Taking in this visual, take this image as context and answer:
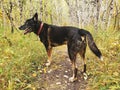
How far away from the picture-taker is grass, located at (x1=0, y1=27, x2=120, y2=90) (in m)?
5.22

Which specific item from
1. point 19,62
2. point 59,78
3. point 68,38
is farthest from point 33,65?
point 68,38

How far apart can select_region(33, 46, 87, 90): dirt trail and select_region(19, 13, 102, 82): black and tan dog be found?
20cm

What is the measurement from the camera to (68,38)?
20.9ft

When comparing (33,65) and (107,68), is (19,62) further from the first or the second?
(107,68)

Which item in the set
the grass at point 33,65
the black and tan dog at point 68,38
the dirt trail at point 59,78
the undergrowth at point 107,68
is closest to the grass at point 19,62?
the grass at point 33,65

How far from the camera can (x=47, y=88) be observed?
580 cm

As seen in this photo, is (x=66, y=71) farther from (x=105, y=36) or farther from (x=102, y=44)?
(x=105, y=36)

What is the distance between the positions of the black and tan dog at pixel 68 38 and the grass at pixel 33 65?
0.40 m

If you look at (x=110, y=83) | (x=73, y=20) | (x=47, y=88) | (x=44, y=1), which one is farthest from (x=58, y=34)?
(x=73, y=20)

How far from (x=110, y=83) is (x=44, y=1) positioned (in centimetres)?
1366

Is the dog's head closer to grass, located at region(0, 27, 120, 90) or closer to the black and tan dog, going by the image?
the black and tan dog

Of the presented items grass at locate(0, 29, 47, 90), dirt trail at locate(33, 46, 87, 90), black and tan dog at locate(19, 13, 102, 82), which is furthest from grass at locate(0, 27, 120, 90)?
black and tan dog at locate(19, 13, 102, 82)

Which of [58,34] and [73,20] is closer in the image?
[58,34]

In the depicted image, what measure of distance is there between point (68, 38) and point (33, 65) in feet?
4.40
